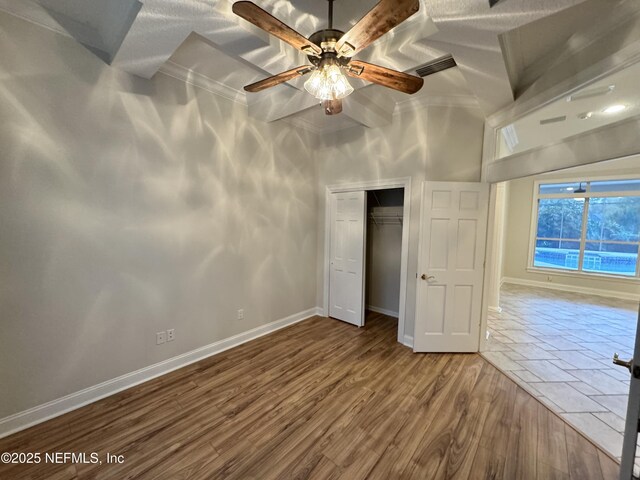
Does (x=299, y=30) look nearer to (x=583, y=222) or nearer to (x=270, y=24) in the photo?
(x=270, y=24)

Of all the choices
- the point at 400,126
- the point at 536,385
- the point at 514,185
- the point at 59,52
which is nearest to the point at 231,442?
the point at 536,385

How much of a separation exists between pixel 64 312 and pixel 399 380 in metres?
3.02

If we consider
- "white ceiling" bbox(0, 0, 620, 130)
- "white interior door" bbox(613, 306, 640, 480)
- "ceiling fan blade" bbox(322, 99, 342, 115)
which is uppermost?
"white ceiling" bbox(0, 0, 620, 130)

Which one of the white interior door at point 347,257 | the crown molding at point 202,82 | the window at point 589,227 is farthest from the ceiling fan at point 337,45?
the window at point 589,227

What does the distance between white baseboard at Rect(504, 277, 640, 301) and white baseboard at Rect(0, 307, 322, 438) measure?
22.2 ft

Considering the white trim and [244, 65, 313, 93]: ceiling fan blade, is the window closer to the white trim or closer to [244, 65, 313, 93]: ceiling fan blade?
the white trim

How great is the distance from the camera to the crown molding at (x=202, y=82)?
2.54 metres

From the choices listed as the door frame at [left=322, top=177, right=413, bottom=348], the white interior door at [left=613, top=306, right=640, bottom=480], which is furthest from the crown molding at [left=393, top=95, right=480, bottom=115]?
the white interior door at [left=613, top=306, right=640, bottom=480]

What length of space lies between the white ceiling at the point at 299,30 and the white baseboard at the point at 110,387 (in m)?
2.76

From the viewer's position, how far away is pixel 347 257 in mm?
4062

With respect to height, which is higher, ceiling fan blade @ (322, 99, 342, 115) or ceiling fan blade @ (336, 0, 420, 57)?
ceiling fan blade @ (336, 0, 420, 57)

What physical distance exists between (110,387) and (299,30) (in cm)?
342

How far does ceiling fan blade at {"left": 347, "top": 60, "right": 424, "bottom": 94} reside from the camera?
165 cm

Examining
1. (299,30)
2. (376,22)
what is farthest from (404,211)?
(376,22)
